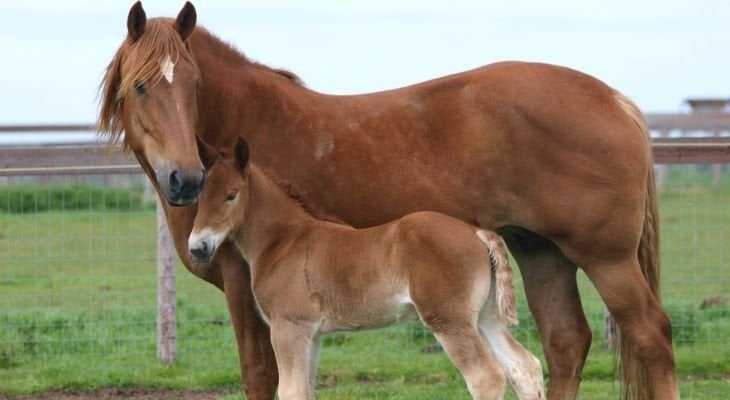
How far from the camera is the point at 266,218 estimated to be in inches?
220

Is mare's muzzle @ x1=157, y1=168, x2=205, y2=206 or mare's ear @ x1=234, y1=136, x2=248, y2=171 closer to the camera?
mare's muzzle @ x1=157, y1=168, x2=205, y2=206

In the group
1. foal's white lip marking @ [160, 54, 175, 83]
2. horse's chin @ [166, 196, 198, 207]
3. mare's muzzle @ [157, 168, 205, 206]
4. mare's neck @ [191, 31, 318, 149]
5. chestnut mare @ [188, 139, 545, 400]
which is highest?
foal's white lip marking @ [160, 54, 175, 83]

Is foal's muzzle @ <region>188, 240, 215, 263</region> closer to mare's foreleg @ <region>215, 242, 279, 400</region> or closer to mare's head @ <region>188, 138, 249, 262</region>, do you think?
mare's head @ <region>188, 138, 249, 262</region>

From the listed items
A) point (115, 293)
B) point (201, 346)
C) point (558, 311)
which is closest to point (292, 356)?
point (558, 311)

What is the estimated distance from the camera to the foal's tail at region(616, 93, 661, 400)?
5910mm

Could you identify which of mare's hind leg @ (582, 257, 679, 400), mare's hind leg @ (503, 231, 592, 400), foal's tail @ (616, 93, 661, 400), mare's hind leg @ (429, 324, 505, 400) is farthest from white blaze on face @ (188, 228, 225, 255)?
foal's tail @ (616, 93, 661, 400)

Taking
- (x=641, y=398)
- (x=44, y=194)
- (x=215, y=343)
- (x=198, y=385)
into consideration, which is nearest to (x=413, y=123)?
(x=641, y=398)

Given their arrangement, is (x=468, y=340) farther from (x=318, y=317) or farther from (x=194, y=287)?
(x=194, y=287)

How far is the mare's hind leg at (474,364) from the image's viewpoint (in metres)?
4.97

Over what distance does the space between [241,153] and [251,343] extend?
92 cm

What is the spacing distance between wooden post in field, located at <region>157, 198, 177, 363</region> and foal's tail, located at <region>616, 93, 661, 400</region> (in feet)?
11.5

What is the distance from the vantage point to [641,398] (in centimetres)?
599

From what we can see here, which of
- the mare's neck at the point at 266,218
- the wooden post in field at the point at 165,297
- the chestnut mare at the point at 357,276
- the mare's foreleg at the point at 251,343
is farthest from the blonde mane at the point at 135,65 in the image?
the wooden post in field at the point at 165,297

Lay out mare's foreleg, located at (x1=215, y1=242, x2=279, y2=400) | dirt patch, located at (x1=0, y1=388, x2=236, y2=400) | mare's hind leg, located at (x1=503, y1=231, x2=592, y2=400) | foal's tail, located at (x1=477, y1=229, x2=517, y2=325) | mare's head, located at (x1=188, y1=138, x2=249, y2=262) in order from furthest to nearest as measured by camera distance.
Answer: dirt patch, located at (x1=0, y1=388, x2=236, y2=400)
mare's hind leg, located at (x1=503, y1=231, x2=592, y2=400)
mare's foreleg, located at (x1=215, y1=242, x2=279, y2=400)
mare's head, located at (x1=188, y1=138, x2=249, y2=262)
foal's tail, located at (x1=477, y1=229, x2=517, y2=325)
